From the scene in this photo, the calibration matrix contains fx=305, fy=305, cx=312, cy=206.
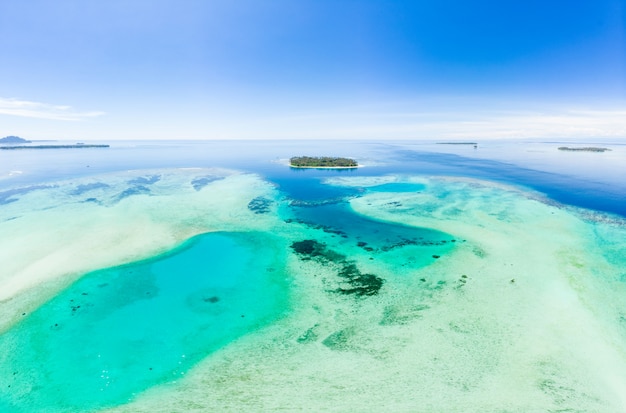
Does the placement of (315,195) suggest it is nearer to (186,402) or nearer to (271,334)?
(271,334)

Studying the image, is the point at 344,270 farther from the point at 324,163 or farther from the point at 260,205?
the point at 324,163

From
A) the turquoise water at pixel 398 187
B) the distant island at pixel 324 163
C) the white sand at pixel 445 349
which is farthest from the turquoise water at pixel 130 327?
the distant island at pixel 324 163

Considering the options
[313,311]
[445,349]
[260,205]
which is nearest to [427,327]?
[445,349]

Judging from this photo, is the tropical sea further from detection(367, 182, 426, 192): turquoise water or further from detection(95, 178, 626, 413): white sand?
detection(367, 182, 426, 192): turquoise water

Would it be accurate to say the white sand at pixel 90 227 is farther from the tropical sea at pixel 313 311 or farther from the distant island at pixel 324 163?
the distant island at pixel 324 163

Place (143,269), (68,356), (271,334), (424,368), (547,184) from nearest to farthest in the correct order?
(424,368) → (68,356) → (271,334) → (143,269) → (547,184)

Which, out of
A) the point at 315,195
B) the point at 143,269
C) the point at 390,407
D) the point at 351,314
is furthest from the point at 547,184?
the point at 143,269
